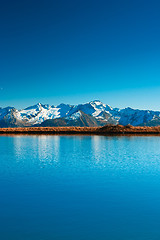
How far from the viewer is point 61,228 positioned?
13.3 m

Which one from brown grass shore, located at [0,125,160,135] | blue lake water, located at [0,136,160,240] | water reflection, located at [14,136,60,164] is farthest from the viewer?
brown grass shore, located at [0,125,160,135]

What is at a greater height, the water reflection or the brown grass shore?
the brown grass shore

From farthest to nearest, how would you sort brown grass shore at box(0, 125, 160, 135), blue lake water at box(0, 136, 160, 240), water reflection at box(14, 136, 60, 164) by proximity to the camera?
brown grass shore at box(0, 125, 160, 135)
water reflection at box(14, 136, 60, 164)
blue lake water at box(0, 136, 160, 240)

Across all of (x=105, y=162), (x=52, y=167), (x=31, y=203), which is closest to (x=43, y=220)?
(x=31, y=203)

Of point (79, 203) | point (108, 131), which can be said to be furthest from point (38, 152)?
point (108, 131)

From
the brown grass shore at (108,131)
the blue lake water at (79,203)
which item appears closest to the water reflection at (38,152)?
the blue lake water at (79,203)

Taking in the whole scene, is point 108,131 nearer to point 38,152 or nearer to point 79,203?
point 38,152

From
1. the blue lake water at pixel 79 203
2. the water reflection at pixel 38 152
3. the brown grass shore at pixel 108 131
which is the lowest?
the blue lake water at pixel 79 203

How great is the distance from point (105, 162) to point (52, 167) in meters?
7.71

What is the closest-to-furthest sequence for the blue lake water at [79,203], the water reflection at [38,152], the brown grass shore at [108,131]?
1. the blue lake water at [79,203]
2. the water reflection at [38,152]
3. the brown grass shore at [108,131]

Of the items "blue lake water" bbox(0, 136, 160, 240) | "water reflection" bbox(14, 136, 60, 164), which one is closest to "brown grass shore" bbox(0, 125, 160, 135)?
"water reflection" bbox(14, 136, 60, 164)

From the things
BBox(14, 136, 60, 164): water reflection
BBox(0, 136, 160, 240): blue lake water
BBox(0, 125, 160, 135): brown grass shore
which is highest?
BBox(0, 125, 160, 135): brown grass shore

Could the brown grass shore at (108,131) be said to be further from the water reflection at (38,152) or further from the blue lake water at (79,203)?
the blue lake water at (79,203)

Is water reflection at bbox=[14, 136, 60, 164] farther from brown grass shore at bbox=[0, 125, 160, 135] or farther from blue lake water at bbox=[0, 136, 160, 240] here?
brown grass shore at bbox=[0, 125, 160, 135]
